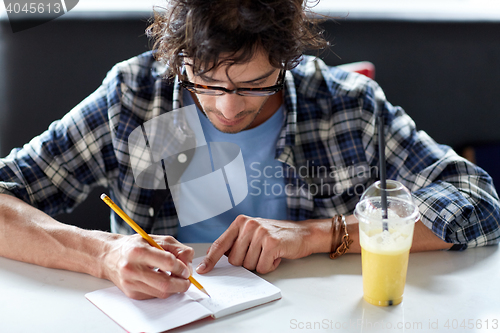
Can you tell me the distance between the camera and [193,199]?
4.70ft

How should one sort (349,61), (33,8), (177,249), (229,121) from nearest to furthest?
(177,249) < (229,121) < (33,8) < (349,61)

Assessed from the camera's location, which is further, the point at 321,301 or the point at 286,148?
the point at 286,148

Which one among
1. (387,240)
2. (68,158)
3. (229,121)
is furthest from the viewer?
(68,158)

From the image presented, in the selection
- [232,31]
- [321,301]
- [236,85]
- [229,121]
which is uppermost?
[232,31]

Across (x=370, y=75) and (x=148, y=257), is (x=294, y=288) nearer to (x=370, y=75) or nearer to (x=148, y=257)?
(x=148, y=257)

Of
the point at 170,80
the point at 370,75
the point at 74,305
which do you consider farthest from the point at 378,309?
the point at 370,75

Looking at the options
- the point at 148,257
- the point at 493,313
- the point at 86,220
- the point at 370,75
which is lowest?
the point at 86,220

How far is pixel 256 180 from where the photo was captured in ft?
4.81

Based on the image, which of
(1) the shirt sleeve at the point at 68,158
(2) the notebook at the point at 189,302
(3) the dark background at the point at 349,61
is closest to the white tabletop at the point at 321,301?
(2) the notebook at the point at 189,302

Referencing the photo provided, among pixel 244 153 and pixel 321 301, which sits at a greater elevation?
pixel 244 153

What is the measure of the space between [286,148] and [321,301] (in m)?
0.59

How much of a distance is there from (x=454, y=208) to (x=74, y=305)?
87 centimetres

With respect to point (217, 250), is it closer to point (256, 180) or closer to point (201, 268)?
point (201, 268)

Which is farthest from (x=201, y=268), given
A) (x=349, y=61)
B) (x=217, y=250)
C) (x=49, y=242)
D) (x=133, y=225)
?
(x=349, y=61)
